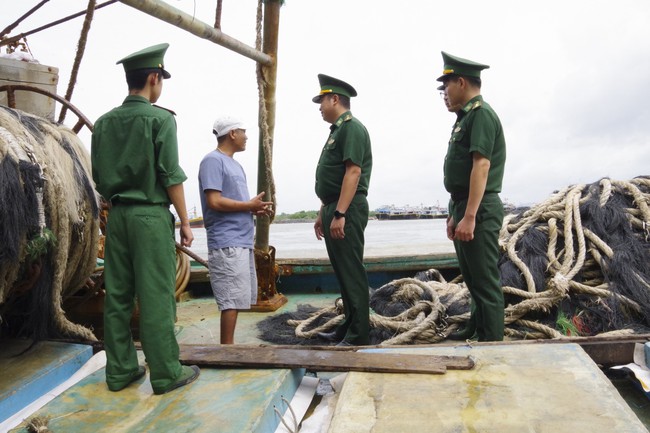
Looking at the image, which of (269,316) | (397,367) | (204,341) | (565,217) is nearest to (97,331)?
(204,341)

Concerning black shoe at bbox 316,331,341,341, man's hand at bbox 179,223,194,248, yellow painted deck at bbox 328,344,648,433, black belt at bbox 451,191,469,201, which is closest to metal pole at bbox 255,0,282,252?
black shoe at bbox 316,331,341,341

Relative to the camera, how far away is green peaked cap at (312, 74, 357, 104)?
362 centimetres

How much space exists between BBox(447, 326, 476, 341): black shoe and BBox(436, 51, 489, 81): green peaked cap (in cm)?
161

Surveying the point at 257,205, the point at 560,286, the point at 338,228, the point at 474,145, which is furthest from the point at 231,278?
the point at 560,286

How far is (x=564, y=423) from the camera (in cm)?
170

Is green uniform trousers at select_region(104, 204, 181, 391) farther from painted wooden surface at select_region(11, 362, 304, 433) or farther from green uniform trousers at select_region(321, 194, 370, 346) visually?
green uniform trousers at select_region(321, 194, 370, 346)

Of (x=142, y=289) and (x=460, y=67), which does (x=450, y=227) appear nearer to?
(x=460, y=67)

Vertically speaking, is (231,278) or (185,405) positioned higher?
(231,278)

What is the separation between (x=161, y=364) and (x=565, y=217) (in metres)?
3.46

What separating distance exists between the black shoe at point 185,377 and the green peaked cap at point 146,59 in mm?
A: 1353

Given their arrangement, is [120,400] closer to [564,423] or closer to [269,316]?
[564,423]

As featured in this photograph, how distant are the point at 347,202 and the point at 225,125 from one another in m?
0.93

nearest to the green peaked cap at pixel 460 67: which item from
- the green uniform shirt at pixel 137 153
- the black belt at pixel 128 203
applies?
the green uniform shirt at pixel 137 153

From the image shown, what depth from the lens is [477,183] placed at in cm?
288
